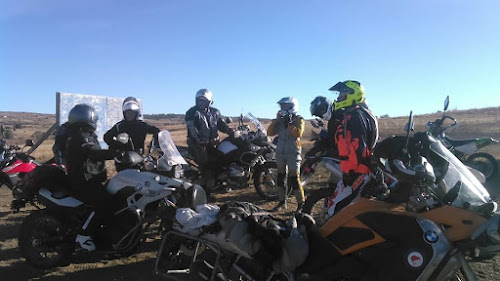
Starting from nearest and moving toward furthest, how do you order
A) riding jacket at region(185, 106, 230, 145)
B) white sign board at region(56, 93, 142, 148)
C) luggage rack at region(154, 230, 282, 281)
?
1. luggage rack at region(154, 230, 282, 281)
2. riding jacket at region(185, 106, 230, 145)
3. white sign board at region(56, 93, 142, 148)

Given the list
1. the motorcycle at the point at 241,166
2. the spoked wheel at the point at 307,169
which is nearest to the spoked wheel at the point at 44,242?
the motorcycle at the point at 241,166

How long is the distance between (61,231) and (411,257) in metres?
3.73

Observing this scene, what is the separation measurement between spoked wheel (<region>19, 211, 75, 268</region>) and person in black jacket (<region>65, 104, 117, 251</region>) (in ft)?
0.67

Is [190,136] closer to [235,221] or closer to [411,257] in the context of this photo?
[235,221]

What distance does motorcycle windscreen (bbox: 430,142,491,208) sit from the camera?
100 inches

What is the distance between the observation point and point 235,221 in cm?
283

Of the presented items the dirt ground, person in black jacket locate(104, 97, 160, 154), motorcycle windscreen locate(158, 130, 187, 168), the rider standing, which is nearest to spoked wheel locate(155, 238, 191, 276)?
the dirt ground

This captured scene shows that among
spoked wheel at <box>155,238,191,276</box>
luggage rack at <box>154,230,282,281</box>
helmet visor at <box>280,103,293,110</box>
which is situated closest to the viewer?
luggage rack at <box>154,230,282,281</box>

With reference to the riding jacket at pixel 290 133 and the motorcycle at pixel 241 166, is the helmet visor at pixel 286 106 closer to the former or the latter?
the riding jacket at pixel 290 133

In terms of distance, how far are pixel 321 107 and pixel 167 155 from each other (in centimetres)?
250

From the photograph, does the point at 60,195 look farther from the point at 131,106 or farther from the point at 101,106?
the point at 101,106

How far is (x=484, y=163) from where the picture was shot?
9.23m

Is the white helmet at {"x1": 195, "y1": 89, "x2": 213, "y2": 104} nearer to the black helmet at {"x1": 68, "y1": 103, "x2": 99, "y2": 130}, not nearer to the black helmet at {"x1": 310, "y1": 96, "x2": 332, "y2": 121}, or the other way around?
the black helmet at {"x1": 310, "y1": 96, "x2": 332, "y2": 121}

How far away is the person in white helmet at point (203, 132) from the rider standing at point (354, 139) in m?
3.99
